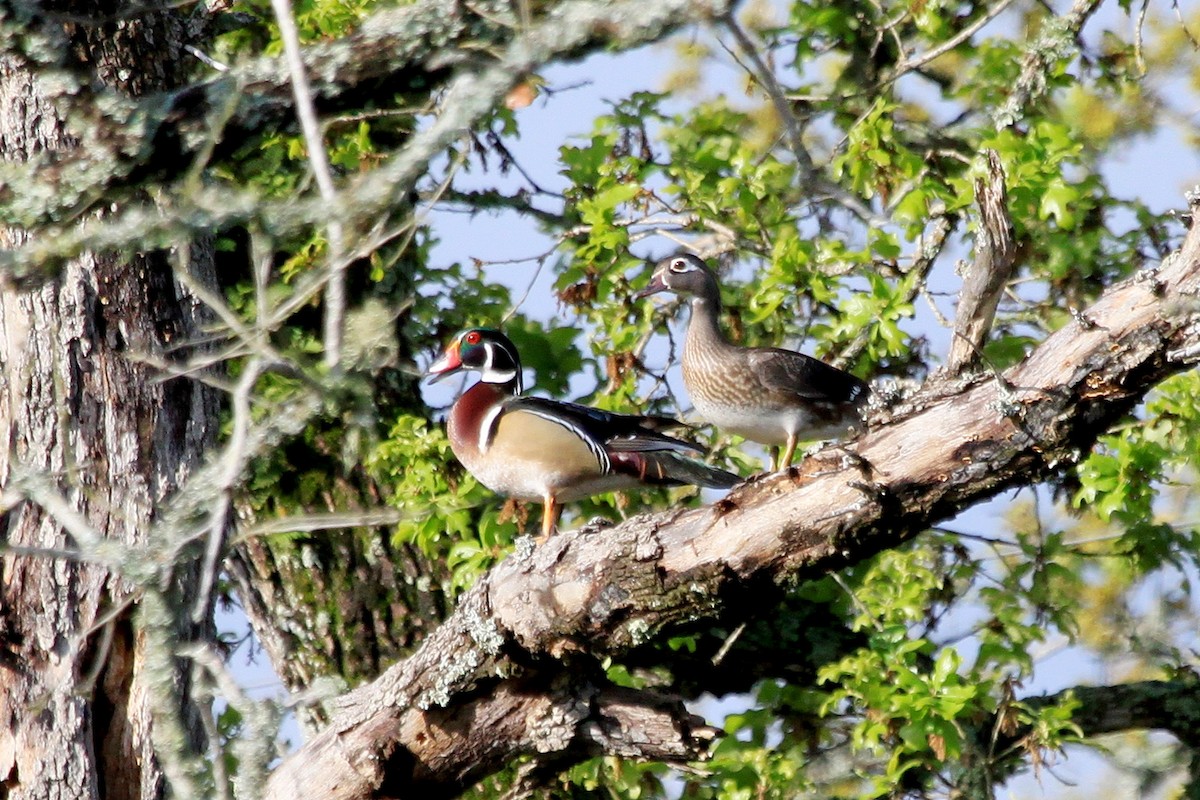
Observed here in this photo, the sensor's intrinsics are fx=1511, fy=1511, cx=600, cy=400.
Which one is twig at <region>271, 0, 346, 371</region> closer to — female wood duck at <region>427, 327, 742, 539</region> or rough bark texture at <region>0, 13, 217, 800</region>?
rough bark texture at <region>0, 13, 217, 800</region>

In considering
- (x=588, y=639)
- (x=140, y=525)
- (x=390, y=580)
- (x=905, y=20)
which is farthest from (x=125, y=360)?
(x=905, y=20)

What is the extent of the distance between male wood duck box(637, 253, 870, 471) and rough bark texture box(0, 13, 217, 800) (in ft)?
6.79

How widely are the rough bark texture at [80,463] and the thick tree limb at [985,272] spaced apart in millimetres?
1919

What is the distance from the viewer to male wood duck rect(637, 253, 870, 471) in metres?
5.12

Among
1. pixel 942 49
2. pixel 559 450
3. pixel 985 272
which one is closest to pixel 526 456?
pixel 559 450

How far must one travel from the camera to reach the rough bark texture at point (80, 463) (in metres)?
3.73

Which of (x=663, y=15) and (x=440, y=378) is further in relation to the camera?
(x=440, y=378)

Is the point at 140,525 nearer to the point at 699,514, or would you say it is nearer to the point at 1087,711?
the point at 699,514

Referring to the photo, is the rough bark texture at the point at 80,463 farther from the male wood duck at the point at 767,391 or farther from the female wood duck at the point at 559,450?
the male wood duck at the point at 767,391

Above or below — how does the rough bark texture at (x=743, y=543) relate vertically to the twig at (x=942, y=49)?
below

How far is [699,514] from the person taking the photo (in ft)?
11.2

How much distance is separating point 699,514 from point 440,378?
2208mm

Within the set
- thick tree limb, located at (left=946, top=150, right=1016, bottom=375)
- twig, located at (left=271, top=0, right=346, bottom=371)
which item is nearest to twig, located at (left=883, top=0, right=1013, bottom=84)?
thick tree limb, located at (left=946, top=150, right=1016, bottom=375)

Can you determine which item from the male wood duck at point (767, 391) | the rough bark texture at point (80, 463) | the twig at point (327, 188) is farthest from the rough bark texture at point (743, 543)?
the male wood duck at point (767, 391)
